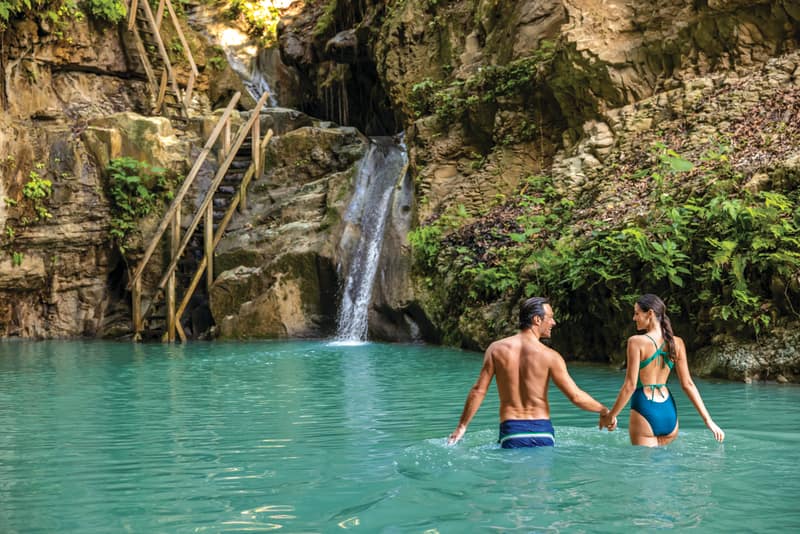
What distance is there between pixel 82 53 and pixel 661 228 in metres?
19.2

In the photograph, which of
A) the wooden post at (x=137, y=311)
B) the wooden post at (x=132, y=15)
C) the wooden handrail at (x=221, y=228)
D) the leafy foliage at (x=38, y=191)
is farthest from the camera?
the wooden post at (x=132, y=15)

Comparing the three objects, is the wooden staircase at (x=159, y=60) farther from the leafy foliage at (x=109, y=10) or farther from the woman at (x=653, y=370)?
the woman at (x=653, y=370)

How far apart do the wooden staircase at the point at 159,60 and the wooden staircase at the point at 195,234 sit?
9.30 ft

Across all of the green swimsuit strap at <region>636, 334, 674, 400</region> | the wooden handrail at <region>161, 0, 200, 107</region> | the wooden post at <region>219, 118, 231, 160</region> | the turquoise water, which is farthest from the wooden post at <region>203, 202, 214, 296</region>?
the green swimsuit strap at <region>636, 334, 674, 400</region>

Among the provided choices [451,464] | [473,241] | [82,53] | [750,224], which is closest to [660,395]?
[451,464]

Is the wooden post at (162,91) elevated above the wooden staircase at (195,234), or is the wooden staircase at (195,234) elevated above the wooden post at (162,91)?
the wooden post at (162,91)

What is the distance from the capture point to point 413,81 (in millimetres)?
20844

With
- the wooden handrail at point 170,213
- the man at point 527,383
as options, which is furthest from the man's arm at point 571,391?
the wooden handrail at point 170,213

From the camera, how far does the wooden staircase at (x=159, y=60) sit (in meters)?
23.2

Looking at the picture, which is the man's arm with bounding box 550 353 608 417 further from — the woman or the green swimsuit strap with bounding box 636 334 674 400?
the green swimsuit strap with bounding box 636 334 674 400

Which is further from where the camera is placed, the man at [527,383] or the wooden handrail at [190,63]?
the wooden handrail at [190,63]

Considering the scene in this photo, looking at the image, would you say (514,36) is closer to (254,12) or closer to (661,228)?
(661,228)

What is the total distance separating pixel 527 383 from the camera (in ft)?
16.9

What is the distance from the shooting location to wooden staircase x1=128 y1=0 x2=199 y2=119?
76.3 feet
